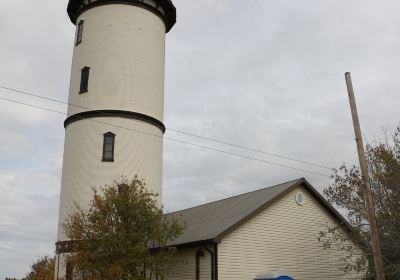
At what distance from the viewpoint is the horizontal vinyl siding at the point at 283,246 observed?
71.4 ft

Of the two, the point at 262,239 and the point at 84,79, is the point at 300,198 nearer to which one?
the point at 262,239

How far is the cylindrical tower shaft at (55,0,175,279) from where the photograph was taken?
26062mm

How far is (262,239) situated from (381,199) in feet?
17.1

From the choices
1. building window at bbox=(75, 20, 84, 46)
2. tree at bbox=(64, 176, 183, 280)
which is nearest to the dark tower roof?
building window at bbox=(75, 20, 84, 46)

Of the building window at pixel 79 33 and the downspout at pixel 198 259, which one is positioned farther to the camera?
the building window at pixel 79 33

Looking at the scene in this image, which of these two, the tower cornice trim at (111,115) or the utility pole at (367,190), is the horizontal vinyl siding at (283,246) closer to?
the utility pole at (367,190)

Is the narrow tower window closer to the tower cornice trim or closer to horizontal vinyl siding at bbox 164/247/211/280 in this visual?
horizontal vinyl siding at bbox 164/247/211/280

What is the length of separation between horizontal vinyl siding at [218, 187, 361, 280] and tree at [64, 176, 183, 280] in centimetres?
281

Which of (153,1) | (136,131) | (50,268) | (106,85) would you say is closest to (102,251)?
(136,131)

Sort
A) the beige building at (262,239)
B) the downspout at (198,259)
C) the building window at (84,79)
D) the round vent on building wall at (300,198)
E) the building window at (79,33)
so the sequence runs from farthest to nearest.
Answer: the building window at (79,33), the building window at (84,79), the round vent on building wall at (300,198), the downspout at (198,259), the beige building at (262,239)

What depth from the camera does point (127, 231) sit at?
1930 cm

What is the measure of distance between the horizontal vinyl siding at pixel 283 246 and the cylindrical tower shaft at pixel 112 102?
21.7 feet

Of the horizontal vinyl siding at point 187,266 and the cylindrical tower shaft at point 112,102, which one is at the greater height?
the cylindrical tower shaft at point 112,102

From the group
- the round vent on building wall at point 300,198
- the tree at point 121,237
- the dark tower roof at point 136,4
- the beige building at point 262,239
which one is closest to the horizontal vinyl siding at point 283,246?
the beige building at point 262,239
